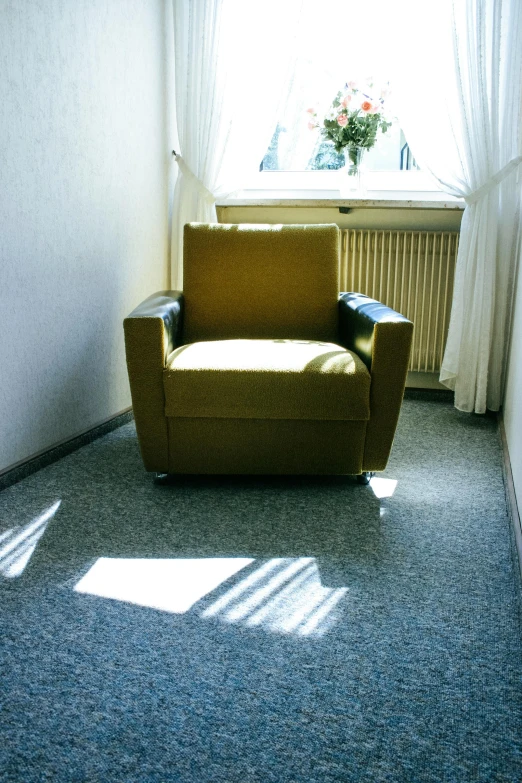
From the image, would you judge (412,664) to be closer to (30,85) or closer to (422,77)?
(30,85)

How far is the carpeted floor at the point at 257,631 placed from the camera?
1.20 metres

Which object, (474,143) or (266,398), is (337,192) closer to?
(474,143)

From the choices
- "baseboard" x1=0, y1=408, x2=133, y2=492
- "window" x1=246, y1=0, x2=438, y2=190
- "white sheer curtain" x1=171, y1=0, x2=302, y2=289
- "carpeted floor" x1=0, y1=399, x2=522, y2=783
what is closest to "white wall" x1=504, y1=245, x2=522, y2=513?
"carpeted floor" x1=0, y1=399, x2=522, y2=783

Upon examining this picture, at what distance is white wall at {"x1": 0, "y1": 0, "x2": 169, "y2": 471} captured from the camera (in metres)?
2.37

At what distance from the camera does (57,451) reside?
107 inches

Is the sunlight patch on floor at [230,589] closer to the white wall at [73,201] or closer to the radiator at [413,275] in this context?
the white wall at [73,201]

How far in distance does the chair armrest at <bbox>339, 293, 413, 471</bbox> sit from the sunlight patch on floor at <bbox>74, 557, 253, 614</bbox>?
691 millimetres

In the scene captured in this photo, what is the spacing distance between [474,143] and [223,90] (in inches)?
47.6

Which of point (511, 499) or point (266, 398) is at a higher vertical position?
point (266, 398)

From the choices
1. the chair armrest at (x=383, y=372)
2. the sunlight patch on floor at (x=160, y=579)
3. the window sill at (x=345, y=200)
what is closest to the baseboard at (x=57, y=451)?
the sunlight patch on floor at (x=160, y=579)

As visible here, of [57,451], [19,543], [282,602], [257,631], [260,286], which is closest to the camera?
[257,631]

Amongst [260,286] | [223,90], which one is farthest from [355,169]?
[260,286]

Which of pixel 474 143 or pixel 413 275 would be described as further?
pixel 413 275

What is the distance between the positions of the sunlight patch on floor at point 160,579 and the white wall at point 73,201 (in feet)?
2.52
